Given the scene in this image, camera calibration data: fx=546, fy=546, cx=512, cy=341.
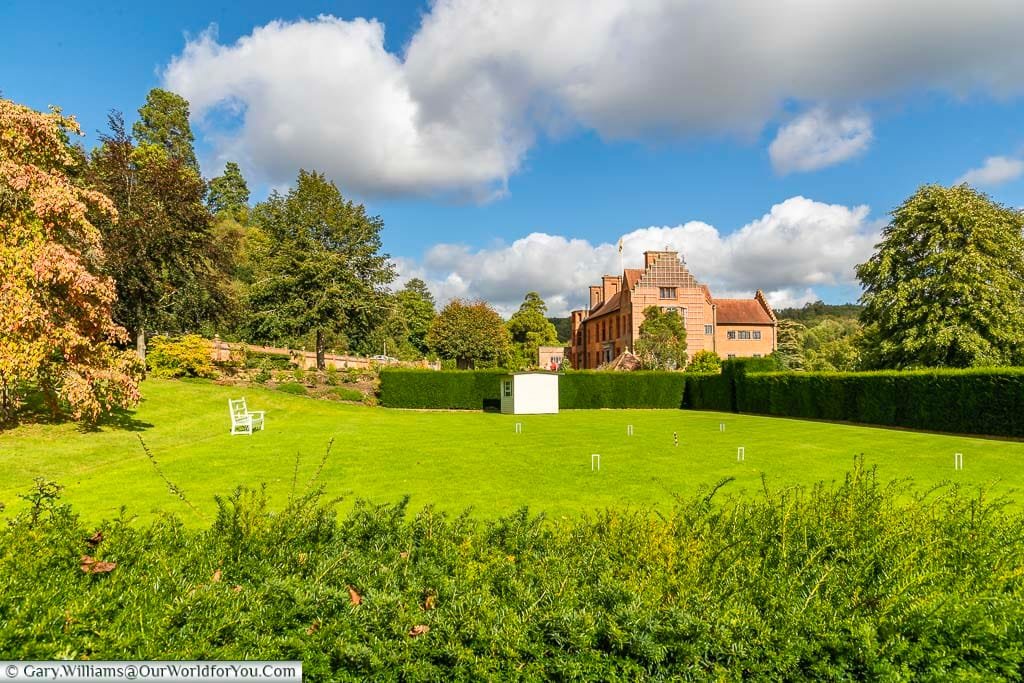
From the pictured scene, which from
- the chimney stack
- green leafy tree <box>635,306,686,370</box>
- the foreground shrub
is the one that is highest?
the chimney stack

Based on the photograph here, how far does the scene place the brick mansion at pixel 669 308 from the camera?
2197 inches

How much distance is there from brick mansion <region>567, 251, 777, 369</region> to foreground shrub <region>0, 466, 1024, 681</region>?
49482 millimetres

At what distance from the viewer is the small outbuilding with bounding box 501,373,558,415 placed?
32.4 metres

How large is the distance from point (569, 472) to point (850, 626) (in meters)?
9.05

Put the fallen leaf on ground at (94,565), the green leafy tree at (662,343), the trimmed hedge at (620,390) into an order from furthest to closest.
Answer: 1. the green leafy tree at (662,343)
2. the trimmed hedge at (620,390)
3. the fallen leaf on ground at (94,565)

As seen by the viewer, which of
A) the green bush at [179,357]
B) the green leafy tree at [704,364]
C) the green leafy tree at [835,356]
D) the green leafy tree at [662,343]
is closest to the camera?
the green bush at [179,357]

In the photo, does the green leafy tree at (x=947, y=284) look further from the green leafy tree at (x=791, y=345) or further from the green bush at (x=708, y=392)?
the green leafy tree at (x=791, y=345)

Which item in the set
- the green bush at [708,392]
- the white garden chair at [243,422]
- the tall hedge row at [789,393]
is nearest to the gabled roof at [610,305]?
the green bush at [708,392]

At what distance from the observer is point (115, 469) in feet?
40.0

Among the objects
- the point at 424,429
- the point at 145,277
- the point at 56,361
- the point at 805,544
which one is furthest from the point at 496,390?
the point at 805,544

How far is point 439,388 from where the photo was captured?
115 feet

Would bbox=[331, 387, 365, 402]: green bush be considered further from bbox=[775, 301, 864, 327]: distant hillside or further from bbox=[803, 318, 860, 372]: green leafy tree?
bbox=[775, 301, 864, 327]: distant hillside

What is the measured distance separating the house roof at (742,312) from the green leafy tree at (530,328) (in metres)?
21.7

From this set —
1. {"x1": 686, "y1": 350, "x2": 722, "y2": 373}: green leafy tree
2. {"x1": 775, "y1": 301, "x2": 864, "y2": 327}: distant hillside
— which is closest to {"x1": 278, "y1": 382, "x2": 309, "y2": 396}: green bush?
{"x1": 686, "y1": 350, "x2": 722, "y2": 373}: green leafy tree
